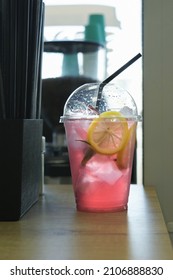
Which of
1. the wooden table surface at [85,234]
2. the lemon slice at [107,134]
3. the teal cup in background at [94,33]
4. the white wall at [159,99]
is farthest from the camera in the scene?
the teal cup in background at [94,33]

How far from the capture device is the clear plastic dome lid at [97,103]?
2.80ft

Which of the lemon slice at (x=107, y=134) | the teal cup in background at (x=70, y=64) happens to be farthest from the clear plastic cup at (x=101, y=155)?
the teal cup in background at (x=70, y=64)

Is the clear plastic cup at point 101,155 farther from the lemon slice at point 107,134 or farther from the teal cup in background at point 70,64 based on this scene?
the teal cup in background at point 70,64

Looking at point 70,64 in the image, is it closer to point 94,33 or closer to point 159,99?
point 94,33

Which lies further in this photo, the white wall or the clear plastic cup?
the white wall

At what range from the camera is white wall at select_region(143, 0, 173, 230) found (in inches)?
46.0

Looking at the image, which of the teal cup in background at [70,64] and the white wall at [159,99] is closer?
the white wall at [159,99]

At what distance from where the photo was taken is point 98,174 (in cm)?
81

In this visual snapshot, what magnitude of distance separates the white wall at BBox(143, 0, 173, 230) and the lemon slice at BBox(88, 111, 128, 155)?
1.27ft

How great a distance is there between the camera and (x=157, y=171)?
46.7 inches

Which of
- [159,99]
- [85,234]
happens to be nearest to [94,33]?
[159,99]

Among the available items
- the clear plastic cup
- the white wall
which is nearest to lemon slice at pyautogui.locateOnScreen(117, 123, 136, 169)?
the clear plastic cup

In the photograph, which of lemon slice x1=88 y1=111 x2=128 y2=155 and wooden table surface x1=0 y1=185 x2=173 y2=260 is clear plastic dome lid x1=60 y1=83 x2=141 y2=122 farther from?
wooden table surface x1=0 y1=185 x2=173 y2=260
